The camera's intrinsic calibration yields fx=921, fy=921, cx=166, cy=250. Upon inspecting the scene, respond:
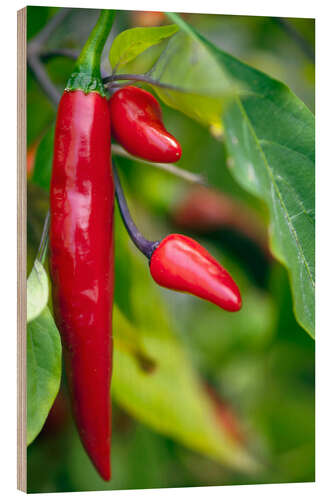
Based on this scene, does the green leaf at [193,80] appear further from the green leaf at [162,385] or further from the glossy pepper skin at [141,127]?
the green leaf at [162,385]

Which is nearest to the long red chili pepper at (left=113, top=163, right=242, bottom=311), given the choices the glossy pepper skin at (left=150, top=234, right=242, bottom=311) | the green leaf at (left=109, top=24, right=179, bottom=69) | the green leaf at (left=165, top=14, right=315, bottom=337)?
the glossy pepper skin at (left=150, top=234, right=242, bottom=311)

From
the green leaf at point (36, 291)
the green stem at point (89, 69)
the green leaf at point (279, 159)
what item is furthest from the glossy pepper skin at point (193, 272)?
the green stem at point (89, 69)

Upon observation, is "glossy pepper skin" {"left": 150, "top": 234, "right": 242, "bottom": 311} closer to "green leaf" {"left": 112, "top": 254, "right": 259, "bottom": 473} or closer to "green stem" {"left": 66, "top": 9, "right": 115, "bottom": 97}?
"green leaf" {"left": 112, "top": 254, "right": 259, "bottom": 473}

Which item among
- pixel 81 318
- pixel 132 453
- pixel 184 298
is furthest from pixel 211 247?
pixel 132 453

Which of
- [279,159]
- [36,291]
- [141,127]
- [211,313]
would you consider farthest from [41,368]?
[279,159]

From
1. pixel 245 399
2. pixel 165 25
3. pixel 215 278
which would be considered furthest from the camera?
pixel 245 399

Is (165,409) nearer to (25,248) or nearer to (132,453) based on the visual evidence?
(132,453)
